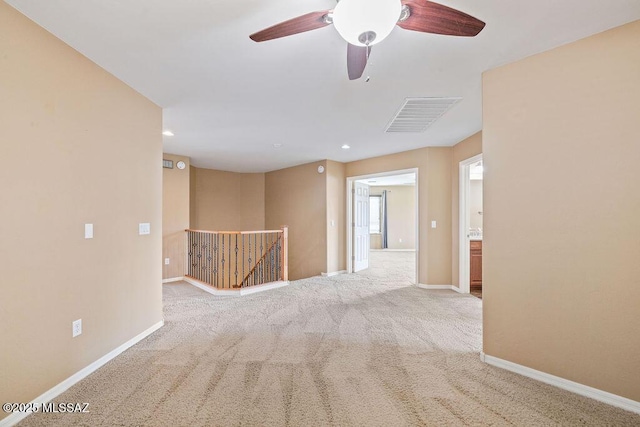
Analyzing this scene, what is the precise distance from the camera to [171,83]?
2.53m

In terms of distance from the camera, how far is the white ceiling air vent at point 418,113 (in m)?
2.92

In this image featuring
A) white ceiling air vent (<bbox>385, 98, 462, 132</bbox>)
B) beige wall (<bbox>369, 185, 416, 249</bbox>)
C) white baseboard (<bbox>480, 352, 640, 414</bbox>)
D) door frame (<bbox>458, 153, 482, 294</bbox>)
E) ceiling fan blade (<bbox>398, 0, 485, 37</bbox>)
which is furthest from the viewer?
beige wall (<bbox>369, 185, 416, 249</bbox>)

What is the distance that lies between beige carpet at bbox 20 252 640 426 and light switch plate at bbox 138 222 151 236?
43.4 inches

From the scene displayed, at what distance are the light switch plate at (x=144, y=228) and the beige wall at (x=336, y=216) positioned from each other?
3631 millimetres

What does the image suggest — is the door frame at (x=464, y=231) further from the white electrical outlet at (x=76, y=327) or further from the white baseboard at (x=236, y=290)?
the white electrical outlet at (x=76, y=327)

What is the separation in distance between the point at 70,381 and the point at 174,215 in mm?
3712

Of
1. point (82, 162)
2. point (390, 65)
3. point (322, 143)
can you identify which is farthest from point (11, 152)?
point (322, 143)

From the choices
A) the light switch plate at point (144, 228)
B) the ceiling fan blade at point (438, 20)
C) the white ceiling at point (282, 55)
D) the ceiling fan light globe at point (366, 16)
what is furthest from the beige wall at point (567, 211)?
the light switch plate at point (144, 228)

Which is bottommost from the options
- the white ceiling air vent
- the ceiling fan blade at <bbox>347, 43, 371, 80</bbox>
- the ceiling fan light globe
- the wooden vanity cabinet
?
the wooden vanity cabinet

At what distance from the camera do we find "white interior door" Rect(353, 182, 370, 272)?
6.24 metres

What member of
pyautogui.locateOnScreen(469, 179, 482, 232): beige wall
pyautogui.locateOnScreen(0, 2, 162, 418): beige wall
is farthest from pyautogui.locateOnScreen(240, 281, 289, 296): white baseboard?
pyautogui.locateOnScreen(469, 179, 482, 232): beige wall

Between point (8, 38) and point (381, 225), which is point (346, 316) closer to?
point (8, 38)

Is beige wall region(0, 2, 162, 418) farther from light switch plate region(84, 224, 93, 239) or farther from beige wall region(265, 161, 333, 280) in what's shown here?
beige wall region(265, 161, 333, 280)

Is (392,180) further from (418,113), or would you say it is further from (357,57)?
(357,57)
